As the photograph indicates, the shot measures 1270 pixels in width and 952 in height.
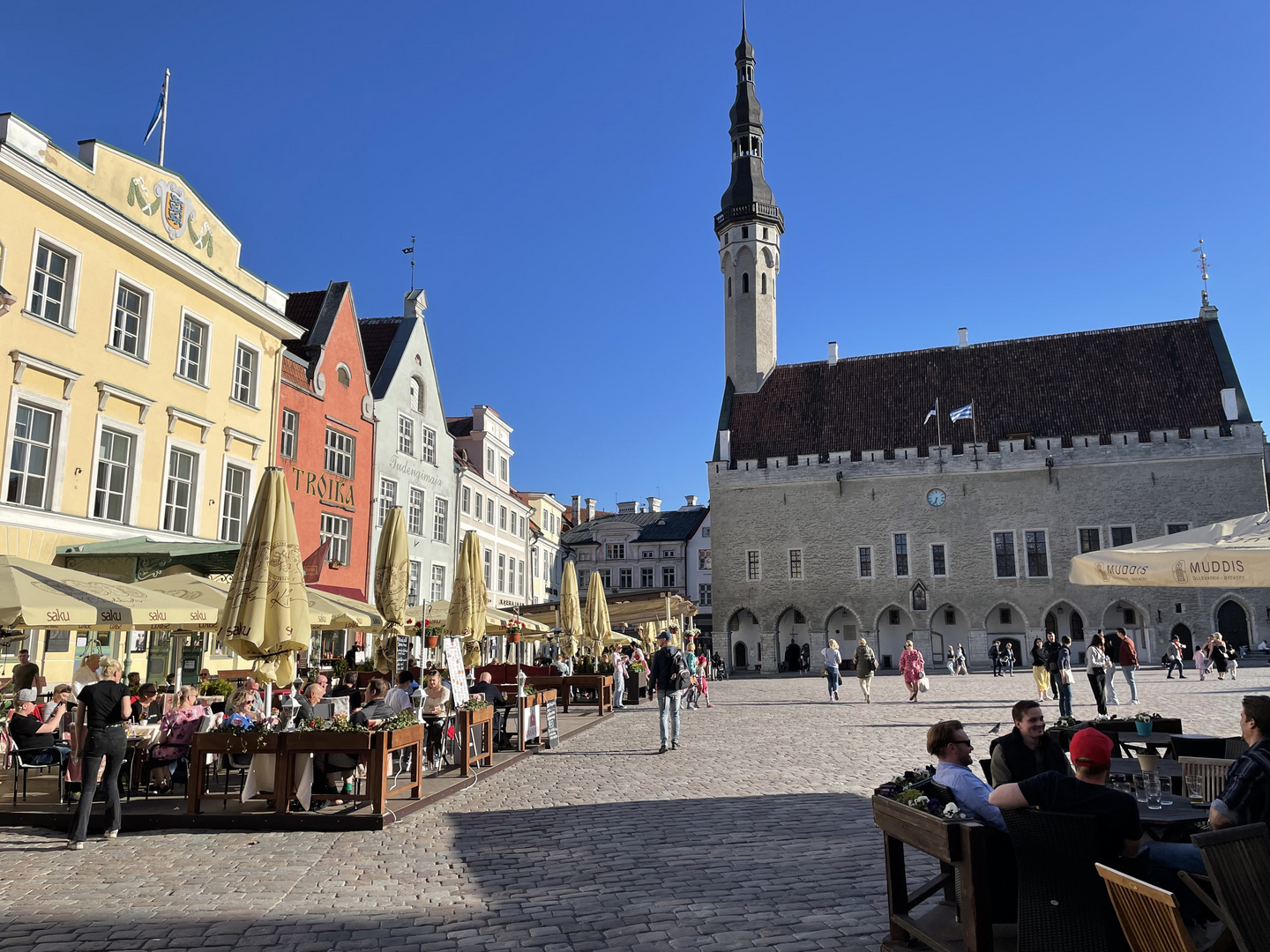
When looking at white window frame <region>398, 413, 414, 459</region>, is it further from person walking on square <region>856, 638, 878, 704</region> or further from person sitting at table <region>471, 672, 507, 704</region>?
person sitting at table <region>471, 672, 507, 704</region>

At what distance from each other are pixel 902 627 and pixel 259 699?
128 ft

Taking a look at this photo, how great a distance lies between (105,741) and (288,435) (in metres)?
16.4

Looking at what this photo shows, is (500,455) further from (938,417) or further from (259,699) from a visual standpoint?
(259,699)

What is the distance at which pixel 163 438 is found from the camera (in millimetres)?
18219

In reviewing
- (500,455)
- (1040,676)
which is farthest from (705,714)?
(500,455)

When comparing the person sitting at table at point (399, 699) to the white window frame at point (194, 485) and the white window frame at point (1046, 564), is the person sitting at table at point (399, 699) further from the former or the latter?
the white window frame at point (1046, 564)

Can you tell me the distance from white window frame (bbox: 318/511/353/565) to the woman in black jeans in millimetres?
16660

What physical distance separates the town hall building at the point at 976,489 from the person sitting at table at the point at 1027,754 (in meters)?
39.5

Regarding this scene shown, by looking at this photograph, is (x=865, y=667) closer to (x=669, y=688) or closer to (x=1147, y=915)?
(x=669, y=688)

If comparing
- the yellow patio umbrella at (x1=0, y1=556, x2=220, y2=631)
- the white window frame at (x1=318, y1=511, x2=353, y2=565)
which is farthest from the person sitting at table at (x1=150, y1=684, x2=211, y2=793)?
the white window frame at (x1=318, y1=511, x2=353, y2=565)

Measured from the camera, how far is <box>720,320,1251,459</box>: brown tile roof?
45.1 meters

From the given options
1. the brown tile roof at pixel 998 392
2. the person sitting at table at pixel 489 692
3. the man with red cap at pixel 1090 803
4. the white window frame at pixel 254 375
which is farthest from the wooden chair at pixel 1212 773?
the brown tile roof at pixel 998 392

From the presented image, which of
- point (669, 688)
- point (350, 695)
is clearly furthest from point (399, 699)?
point (669, 688)

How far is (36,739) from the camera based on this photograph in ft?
32.2
